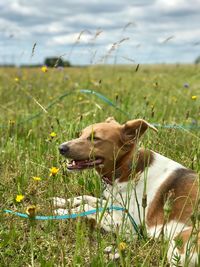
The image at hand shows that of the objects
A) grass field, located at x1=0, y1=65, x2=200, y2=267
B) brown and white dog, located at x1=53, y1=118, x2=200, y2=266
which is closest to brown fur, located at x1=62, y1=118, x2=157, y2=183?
brown and white dog, located at x1=53, y1=118, x2=200, y2=266

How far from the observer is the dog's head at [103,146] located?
3812mm

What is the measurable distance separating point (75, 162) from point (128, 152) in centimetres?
44

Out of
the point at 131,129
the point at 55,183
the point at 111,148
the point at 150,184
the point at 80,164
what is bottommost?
the point at 55,183

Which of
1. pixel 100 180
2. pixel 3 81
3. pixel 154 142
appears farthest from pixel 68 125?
pixel 3 81

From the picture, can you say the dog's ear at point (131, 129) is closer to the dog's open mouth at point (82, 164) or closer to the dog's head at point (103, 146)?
the dog's head at point (103, 146)

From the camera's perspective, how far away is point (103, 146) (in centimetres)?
390

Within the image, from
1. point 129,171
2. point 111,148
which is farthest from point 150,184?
point 111,148

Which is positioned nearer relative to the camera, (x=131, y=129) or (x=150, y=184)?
(x=150, y=184)

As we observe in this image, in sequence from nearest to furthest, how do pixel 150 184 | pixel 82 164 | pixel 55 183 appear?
1. pixel 150 184
2. pixel 82 164
3. pixel 55 183

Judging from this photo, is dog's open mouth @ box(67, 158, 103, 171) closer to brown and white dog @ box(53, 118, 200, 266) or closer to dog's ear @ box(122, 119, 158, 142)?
brown and white dog @ box(53, 118, 200, 266)

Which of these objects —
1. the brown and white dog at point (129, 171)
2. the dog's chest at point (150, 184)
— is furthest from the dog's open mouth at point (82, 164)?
the dog's chest at point (150, 184)

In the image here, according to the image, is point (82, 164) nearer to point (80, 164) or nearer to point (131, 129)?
point (80, 164)

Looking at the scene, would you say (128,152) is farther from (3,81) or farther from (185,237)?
(3,81)

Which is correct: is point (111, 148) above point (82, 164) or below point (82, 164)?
above
